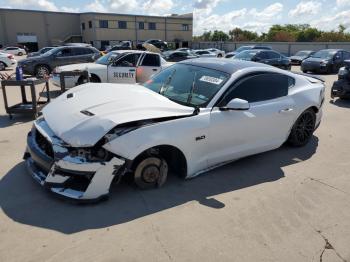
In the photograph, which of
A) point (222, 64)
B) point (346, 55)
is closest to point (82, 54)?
point (222, 64)

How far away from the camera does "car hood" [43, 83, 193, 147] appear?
329 cm

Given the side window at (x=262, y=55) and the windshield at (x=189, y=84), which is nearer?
the windshield at (x=189, y=84)

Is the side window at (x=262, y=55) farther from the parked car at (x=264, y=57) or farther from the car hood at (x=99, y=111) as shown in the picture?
the car hood at (x=99, y=111)

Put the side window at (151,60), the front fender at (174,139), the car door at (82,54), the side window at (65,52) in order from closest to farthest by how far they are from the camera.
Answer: the front fender at (174,139) → the side window at (151,60) → the side window at (65,52) → the car door at (82,54)

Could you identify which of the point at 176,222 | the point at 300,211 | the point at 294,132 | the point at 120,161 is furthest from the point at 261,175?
the point at 120,161

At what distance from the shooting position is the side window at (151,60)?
10.4 m

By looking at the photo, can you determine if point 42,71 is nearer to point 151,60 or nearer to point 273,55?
point 151,60

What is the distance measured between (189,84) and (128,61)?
6.35 m

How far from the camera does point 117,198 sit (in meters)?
3.68

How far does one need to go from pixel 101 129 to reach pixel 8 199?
1.41 meters

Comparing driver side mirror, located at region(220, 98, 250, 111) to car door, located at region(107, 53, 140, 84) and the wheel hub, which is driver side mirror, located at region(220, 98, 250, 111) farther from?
car door, located at region(107, 53, 140, 84)

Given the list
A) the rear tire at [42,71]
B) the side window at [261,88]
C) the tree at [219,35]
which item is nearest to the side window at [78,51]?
the rear tire at [42,71]

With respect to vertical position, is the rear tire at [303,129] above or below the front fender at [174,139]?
below

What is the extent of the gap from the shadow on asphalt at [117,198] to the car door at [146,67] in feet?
20.5
